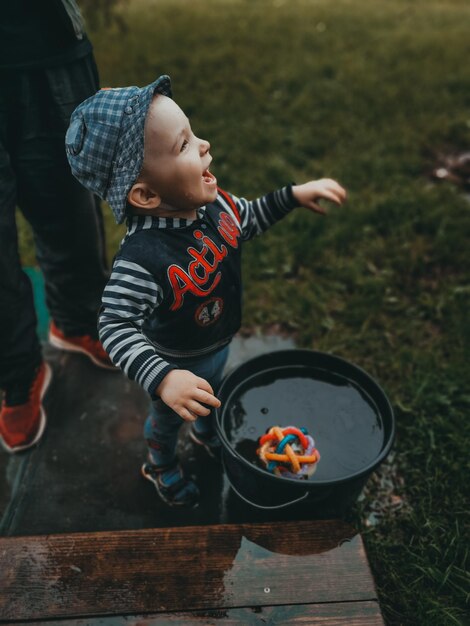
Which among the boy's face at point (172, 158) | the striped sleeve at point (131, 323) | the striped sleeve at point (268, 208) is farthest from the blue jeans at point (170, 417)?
the boy's face at point (172, 158)

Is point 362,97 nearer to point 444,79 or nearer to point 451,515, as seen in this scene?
point 444,79

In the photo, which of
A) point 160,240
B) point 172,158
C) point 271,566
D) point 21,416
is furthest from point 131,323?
point 21,416

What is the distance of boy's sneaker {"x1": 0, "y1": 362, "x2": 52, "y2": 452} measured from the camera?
7.51 ft

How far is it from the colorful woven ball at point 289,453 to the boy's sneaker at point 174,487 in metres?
0.38

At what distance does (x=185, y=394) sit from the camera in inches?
54.9

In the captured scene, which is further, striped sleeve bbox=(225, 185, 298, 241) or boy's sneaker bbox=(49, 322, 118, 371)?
boy's sneaker bbox=(49, 322, 118, 371)

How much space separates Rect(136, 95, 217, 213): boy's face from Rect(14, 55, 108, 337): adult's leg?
634mm

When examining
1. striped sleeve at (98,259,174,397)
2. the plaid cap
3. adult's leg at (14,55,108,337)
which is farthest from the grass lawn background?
the plaid cap

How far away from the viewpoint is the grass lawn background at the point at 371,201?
2092 millimetres

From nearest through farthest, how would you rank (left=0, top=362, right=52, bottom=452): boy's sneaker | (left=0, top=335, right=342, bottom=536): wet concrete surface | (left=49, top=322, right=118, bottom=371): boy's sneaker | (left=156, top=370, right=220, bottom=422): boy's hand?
(left=156, top=370, right=220, bottom=422): boy's hand
(left=0, top=335, right=342, bottom=536): wet concrete surface
(left=0, top=362, right=52, bottom=452): boy's sneaker
(left=49, top=322, right=118, bottom=371): boy's sneaker

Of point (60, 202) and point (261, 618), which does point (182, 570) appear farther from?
point (60, 202)

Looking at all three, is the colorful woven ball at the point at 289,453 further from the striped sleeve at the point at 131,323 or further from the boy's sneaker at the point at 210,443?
the striped sleeve at the point at 131,323

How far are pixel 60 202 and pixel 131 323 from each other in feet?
2.84

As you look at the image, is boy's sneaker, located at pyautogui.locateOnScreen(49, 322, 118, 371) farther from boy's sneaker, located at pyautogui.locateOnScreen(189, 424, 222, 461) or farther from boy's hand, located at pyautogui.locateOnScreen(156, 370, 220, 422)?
boy's hand, located at pyautogui.locateOnScreen(156, 370, 220, 422)
